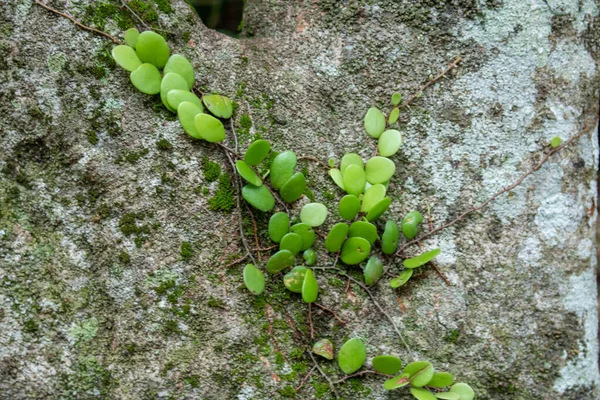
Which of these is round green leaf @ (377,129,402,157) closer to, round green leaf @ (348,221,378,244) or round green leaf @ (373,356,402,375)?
round green leaf @ (348,221,378,244)

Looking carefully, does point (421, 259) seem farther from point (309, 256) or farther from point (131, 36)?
point (131, 36)

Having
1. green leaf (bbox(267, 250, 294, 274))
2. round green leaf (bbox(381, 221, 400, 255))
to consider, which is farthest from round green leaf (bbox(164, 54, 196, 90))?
round green leaf (bbox(381, 221, 400, 255))

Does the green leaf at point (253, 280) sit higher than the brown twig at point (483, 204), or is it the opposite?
the brown twig at point (483, 204)

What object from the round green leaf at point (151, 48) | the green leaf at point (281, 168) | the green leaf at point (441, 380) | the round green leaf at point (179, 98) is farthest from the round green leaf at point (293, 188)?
the green leaf at point (441, 380)

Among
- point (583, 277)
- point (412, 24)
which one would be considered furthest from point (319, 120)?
point (583, 277)

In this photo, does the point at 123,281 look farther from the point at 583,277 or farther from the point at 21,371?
the point at 583,277

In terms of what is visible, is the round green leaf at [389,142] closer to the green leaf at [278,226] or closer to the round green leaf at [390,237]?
the round green leaf at [390,237]
